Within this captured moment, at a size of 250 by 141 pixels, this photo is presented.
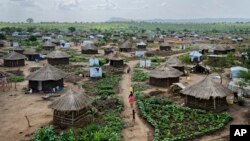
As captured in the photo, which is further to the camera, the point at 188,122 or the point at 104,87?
the point at 104,87

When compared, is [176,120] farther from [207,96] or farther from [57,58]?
[57,58]

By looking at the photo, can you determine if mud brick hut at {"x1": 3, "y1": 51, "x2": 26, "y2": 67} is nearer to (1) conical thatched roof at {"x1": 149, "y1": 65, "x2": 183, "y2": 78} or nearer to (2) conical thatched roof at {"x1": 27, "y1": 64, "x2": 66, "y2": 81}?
(2) conical thatched roof at {"x1": 27, "y1": 64, "x2": 66, "y2": 81}

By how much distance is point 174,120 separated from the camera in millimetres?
24125

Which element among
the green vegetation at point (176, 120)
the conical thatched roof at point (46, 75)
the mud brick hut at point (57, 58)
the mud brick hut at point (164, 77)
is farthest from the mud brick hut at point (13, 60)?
the green vegetation at point (176, 120)

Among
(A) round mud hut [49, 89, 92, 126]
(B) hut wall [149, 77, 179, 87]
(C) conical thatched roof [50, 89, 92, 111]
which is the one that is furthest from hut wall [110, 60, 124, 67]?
(A) round mud hut [49, 89, 92, 126]

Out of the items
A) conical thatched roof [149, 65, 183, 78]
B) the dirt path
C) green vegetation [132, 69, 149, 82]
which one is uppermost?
conical thatched roof [149, 65, 183, 78]

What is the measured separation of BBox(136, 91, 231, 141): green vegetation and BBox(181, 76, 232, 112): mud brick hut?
95 centimetres

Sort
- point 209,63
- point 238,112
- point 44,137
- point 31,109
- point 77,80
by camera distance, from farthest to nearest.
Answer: point 209,63 → point 77,80 → point 31,109 → point 238,112 → point 44,137

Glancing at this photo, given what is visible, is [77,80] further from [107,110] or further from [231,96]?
[231,96]

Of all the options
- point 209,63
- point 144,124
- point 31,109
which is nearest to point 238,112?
point 144,124

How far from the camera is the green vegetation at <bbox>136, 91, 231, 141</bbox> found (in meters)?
21.3

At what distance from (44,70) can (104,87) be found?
6504mm

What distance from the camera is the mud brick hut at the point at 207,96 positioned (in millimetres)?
26234

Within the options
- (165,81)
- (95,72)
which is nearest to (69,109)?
(165,81)
